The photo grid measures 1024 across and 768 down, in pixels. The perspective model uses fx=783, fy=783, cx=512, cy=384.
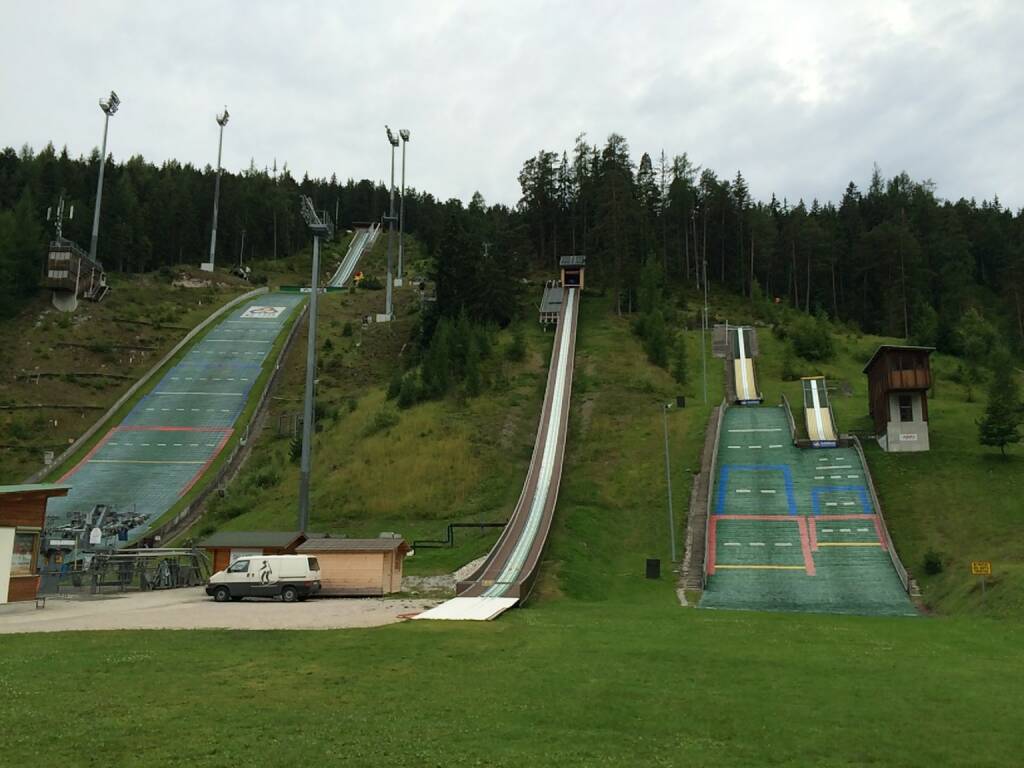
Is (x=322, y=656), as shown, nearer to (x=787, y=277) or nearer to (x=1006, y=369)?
(x=1006, y=369)

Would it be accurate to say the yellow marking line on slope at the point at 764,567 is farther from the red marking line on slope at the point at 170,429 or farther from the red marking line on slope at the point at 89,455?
the red marking line on slope at the point at 89,455

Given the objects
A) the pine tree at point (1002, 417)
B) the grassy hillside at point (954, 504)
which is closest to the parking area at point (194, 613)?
the grassy hillside at point (954, 504)

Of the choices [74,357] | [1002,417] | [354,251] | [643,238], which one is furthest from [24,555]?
[354,251]

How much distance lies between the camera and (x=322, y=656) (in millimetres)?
15789

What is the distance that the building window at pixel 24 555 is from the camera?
2792 cm

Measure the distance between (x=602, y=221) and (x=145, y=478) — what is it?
57.4 metres

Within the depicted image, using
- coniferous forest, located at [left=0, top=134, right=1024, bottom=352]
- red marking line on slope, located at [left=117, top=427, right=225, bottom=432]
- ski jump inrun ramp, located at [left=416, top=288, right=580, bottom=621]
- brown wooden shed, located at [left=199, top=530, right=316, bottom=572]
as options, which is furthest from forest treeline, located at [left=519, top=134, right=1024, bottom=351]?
brown wooden shed, located at [left=199, top=530, right=316, bottom=572]

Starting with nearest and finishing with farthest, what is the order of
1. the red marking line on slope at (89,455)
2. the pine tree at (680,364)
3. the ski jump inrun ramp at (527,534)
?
the ski jump inrun ramp at (527,534), the red marking line on slope at (89,455), the pine tree at (680,364)

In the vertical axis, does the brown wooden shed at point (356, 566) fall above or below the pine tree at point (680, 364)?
below

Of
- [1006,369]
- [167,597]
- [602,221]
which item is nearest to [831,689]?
[167,597]

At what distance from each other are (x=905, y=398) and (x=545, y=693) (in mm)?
41776

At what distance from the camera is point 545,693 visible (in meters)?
12.6

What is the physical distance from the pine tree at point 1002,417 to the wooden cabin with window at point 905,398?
357 centimetres

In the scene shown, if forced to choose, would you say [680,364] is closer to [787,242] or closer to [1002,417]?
[1002,417]
